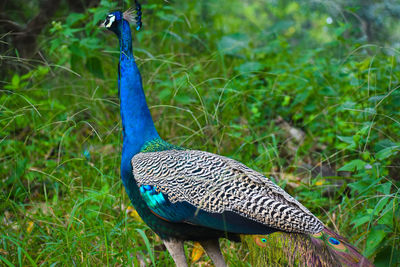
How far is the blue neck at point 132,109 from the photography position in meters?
3.00

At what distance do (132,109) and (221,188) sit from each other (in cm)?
93

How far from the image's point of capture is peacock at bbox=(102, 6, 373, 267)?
2387 mm

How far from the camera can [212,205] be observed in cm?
242

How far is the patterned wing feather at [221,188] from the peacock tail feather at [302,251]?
0.09 meters

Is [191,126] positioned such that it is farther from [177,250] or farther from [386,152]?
[386,152]

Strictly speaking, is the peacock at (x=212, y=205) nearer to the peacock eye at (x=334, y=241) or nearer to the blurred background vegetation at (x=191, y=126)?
the peacock eye at (x=334, y=241)

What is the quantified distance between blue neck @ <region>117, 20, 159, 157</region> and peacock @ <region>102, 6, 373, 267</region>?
0.04 meters

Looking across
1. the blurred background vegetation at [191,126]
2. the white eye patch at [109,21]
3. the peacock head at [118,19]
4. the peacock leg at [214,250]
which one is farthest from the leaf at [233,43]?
the peacock leg at [214,250]

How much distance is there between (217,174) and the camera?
8.38 ft

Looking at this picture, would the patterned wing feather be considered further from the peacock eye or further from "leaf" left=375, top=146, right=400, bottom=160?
"leaf" left=375, top=146, right=400, bottom=160

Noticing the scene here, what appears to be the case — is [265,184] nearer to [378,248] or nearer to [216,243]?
[216,243]

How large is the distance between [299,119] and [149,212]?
8.42 ft

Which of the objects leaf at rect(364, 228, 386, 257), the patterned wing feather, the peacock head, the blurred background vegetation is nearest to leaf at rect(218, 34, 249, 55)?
the blurred background vegetation

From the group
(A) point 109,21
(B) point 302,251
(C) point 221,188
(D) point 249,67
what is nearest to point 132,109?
(A) point 109,21
